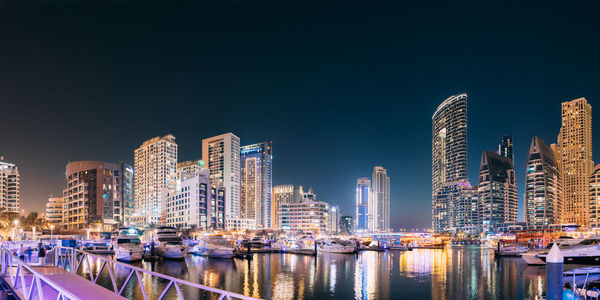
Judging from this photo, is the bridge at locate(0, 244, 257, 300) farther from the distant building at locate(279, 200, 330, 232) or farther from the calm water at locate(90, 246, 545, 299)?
the distant building at locate(279, 200, 330, 232)

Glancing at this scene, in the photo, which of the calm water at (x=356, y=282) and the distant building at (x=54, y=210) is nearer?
the calm water at (x=356, y=282)

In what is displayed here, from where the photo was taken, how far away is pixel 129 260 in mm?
57375

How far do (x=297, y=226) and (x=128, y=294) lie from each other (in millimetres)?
151699

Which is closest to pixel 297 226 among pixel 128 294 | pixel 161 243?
pixel 161 243

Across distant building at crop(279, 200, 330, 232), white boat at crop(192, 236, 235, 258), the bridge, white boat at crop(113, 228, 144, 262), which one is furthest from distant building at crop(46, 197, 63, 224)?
the bridge

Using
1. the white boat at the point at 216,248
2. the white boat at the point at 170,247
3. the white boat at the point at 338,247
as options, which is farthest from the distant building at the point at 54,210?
the white boat at the point at 338,247

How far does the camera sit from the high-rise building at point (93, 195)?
149500mm

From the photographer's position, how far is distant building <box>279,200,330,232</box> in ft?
588

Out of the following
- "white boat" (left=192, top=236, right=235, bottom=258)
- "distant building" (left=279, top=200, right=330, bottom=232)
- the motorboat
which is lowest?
"distant building" (left=279, top=200, right=330, bottom=232)

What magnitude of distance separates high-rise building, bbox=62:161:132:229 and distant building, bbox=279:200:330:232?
6938cm

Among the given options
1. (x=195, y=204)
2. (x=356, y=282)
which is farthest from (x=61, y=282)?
(x=195, y=204)

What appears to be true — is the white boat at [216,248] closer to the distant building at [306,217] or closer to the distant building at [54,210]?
the distant building at [306,217]

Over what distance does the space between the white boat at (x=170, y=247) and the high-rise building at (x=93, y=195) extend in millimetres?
92024

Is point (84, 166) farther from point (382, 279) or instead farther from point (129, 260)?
point (382, 279)
